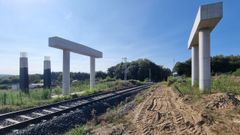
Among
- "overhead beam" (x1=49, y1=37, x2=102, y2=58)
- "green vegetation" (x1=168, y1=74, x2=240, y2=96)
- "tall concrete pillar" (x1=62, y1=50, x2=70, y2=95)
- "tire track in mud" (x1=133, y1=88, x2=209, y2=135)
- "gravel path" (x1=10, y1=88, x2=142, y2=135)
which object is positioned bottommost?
"gravel path" (x1=10, y1=88, x2=142, y2=135)

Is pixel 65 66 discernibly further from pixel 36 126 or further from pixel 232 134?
pixel 232 134

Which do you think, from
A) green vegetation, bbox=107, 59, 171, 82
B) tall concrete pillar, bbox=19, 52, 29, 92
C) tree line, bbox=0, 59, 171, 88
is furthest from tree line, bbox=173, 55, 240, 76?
tall concrete pillar, bbox=19, 52, 29, 92

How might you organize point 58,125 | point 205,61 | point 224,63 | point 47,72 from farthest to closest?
point 224,63 < point 47,72 < point 205,61 < point 58,125

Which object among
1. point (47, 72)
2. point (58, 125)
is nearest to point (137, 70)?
point (47, 72)

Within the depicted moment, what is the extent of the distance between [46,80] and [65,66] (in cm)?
930

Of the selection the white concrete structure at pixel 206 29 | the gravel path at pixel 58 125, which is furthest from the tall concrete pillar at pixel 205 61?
the gravel path at pixel 58 125

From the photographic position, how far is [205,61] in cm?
1479

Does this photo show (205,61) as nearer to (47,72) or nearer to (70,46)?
(70,46)

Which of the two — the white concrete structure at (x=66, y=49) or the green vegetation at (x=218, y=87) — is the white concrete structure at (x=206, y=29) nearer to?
the green vegetation at (x=218, y=87)

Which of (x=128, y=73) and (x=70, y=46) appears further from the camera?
(x=128, y=73)

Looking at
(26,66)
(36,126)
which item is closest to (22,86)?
(26,66)

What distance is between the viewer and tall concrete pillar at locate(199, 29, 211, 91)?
48.4 ft

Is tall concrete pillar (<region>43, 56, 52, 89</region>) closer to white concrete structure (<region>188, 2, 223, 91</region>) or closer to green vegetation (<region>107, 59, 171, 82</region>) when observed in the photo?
white concrete structure (<region>188, 2, 223, 91</region>)

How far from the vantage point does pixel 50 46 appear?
20234mm
